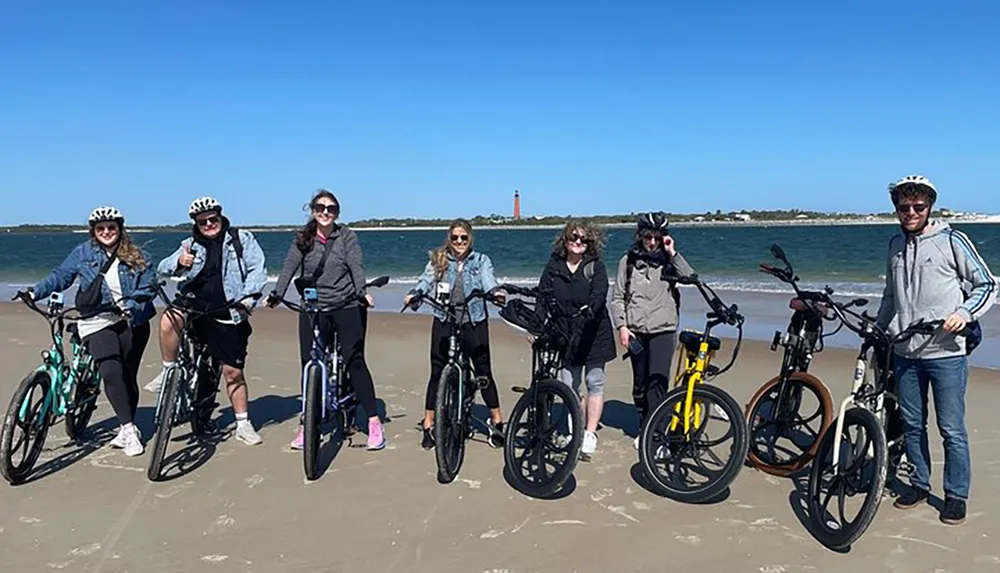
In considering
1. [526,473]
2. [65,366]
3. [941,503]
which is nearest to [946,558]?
[941,503]

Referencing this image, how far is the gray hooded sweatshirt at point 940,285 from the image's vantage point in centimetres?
373

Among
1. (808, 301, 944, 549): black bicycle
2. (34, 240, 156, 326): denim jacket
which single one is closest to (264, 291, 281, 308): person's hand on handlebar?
(34, 240, 156, 326): denim jacket

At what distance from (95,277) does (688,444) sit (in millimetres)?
4178

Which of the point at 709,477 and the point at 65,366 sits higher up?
the point at 65,366

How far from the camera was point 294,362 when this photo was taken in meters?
8.90

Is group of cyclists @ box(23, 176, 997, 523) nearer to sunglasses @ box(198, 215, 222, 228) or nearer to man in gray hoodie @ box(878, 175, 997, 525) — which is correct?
sunglasses @ box(198, 215, 222, 228)

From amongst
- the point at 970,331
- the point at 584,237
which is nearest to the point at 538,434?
the point at 584,237

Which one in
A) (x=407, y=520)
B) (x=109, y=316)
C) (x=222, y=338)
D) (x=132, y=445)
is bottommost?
(x=407, y=520)

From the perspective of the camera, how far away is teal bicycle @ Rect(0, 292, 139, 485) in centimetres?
437

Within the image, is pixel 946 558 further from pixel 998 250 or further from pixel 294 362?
pixel 998 250

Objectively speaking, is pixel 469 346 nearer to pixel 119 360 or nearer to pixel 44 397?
pixel 119 360

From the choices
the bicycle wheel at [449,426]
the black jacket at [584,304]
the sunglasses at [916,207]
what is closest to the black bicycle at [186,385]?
the bicycle wheel at [449,426]

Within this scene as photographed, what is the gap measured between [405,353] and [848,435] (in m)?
6.63

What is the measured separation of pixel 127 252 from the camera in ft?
16.5
